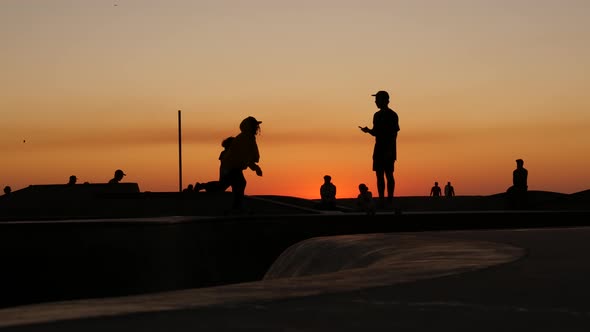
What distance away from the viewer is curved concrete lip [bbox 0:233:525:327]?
3.86m

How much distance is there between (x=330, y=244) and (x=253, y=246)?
15.2 feet

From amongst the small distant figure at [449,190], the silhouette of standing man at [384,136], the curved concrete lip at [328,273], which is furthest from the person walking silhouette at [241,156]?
the small distant figure at [449,190]

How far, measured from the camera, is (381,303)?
13.2 feet

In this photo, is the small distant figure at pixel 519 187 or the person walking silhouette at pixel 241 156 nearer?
the person walking silhouette at pixel 241 156

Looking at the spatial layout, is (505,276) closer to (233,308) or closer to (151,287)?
(233,308)

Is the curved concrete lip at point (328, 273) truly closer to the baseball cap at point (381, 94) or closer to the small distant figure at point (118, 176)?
the baseball cap at point (381, 94)

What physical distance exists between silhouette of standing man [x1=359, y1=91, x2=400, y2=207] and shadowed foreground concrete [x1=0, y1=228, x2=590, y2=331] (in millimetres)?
7191

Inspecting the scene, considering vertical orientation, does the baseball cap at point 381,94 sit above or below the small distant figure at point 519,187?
above

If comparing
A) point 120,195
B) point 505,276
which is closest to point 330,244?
point 505,276

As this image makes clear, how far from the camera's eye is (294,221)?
13797 mm

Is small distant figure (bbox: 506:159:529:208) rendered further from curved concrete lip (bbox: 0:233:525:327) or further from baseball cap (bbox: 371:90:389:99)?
curved concrete lip (bbox: 0:233:525:327)

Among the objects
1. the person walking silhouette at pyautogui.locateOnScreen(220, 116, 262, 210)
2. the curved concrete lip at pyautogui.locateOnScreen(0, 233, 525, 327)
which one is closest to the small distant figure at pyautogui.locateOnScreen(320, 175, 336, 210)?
the person walking silhouette at pyautogui.locateOnScreen(220, 116, 262, 210)

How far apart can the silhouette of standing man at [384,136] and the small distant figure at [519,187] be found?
11197 mm

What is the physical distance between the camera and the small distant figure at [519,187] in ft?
80.1
